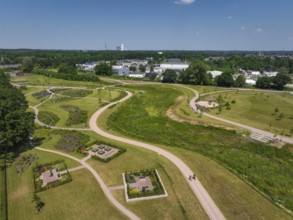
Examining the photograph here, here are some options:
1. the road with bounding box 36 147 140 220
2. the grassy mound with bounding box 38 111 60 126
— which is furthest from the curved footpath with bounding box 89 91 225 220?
the grassy mound with bounding box 38 111 60 126

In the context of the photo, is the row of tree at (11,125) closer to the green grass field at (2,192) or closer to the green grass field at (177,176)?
the green grass field at (2,192)

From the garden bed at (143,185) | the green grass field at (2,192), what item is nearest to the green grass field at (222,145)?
the garden bed at (143,185)

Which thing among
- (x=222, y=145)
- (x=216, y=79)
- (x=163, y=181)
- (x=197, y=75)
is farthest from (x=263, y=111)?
(x=197, y=75)

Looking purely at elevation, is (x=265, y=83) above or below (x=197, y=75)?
below

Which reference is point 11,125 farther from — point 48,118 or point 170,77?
point 170,77

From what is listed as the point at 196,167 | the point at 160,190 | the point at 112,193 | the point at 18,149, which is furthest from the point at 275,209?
the point at 18,149

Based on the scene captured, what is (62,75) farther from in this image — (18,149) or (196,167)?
(196,167)
